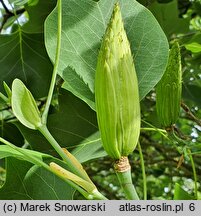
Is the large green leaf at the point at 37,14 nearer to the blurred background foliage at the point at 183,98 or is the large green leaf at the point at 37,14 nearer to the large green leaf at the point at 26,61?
the large green leaf at the point at 26,61

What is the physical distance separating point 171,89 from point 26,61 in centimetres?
46

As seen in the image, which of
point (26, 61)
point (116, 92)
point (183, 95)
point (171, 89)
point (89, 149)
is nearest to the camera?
point (116, 92)

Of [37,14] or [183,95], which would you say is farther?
[183,95]

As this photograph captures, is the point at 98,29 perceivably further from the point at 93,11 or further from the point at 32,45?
the point at 32,45

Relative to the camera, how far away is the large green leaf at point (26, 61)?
44.4 inches

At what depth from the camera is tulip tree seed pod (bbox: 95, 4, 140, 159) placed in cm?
67

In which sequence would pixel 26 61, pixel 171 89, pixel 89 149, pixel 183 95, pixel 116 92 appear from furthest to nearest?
pixel 183 95 → pixel 26 61 → pixel 89 149 → pixel 171 89 → pixel 116 92

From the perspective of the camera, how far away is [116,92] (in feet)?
2.19

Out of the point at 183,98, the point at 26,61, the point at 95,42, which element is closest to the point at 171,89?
the point at 95,42

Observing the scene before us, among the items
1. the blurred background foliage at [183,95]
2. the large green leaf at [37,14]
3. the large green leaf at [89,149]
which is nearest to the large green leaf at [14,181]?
the large green leaf at [89,149]

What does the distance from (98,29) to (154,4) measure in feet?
1.55

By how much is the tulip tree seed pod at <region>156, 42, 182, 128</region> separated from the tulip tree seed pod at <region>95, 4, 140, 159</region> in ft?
0.55

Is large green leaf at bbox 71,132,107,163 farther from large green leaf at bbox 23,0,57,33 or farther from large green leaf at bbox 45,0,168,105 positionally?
large green leaf at bbox 23,0,57,33

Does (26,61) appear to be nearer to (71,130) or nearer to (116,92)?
(71,130)
